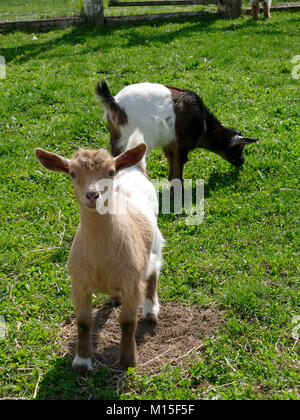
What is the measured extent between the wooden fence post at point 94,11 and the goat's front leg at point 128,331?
9132 mm

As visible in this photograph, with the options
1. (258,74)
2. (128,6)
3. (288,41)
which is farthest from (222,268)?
(128,6)

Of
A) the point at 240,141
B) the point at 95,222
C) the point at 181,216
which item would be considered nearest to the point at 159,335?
the point at 95,222

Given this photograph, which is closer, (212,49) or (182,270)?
(182,270)

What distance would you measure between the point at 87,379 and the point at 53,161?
4.92ft

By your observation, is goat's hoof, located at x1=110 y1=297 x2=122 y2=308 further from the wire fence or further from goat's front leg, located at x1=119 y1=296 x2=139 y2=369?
the wire fence

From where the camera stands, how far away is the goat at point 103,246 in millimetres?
3375

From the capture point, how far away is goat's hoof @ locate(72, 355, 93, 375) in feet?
12.3

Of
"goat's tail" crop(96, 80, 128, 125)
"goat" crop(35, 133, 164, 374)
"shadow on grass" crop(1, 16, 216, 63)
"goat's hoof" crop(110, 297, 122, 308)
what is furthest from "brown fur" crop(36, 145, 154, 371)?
"shadow on grass" crop(1, 16, 216, 63)

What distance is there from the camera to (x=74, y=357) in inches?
154

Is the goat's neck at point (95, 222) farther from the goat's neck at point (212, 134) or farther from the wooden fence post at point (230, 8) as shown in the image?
the wooden fence post at point (230, 8)
